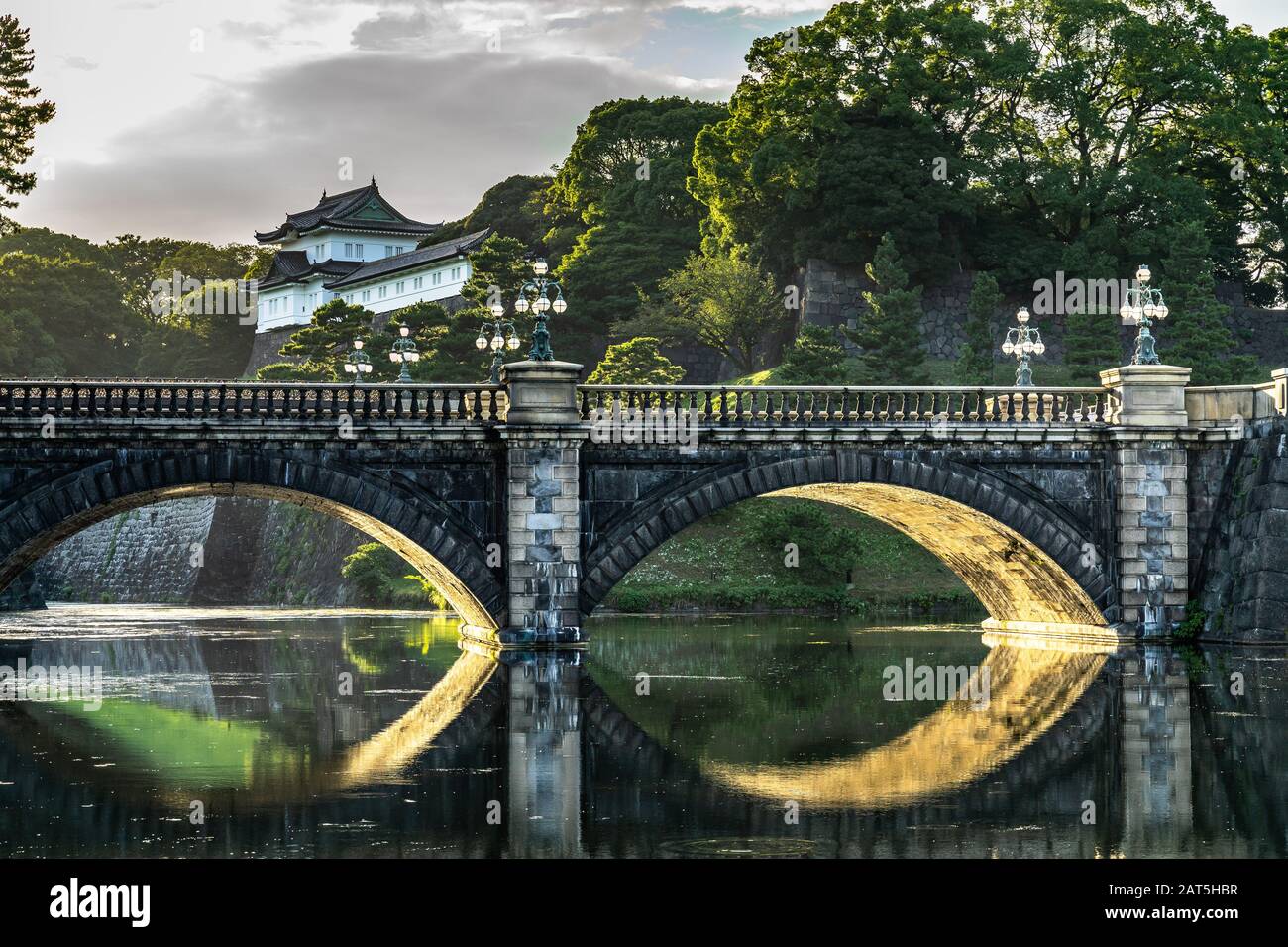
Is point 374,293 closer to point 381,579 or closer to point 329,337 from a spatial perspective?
point 329,337

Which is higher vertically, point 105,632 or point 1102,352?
point 1102,352

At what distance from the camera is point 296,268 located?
107 meters

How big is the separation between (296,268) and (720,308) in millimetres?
40864

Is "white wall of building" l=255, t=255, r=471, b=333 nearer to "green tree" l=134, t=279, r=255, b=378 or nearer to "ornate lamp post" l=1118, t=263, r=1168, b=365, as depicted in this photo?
"green tree" l=134, t=279, r=255, b=378

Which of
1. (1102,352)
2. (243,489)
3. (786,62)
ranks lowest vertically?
(243,489)

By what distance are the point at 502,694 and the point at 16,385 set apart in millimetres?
13266

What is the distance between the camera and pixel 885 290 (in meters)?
71.4

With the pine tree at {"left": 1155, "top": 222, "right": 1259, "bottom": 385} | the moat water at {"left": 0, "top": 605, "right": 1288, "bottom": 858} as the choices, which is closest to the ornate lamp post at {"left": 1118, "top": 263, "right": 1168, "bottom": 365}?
the moat water at {"left": 0, "top": 605, "right": 1288, "bottom": 858}

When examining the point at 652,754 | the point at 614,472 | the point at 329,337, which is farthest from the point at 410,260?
the point at 652,754

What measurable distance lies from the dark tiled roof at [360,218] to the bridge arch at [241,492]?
7181 cm

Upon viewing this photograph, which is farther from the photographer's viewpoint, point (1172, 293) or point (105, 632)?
point (1172, 293)
